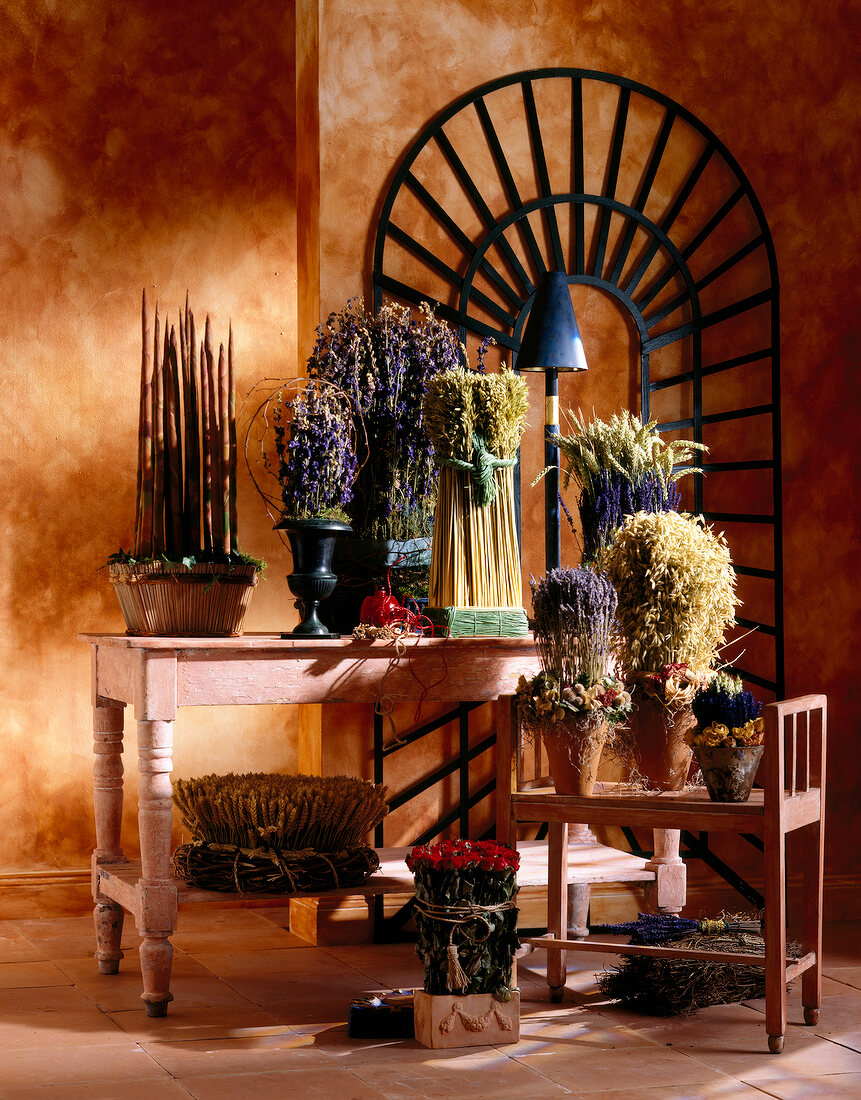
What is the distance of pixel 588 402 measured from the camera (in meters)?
4.50

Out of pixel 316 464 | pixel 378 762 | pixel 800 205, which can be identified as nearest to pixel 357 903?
pixel 378 762

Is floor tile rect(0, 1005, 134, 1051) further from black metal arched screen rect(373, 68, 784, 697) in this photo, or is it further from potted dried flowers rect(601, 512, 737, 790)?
black metal arched screen rect(373, 68, 784, 697)

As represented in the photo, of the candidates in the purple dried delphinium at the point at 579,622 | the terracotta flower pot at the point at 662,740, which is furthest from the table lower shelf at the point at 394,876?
the purple dried delphinium at the point at 579,622

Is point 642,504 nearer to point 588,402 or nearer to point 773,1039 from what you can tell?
point 588,402

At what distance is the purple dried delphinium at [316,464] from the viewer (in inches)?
145

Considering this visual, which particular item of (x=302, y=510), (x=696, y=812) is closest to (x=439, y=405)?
Result: (x=302, y=510)

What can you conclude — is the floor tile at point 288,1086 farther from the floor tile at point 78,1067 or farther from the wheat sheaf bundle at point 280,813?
the wheat sheaf bundle at point 280,813

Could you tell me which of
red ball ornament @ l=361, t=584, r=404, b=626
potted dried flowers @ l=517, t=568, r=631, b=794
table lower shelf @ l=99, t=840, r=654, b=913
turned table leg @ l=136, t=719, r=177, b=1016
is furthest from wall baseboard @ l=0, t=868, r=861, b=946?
potted dried flowers @ l=517, t=568, r=631, b=794

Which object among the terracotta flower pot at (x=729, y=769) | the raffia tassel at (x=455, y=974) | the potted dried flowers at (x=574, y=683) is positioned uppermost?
the potted dried flowers at (x=574, y=683)

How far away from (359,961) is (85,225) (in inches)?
103

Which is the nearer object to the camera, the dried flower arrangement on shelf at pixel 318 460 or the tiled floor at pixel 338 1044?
the tiled floor at pixel 338 1044

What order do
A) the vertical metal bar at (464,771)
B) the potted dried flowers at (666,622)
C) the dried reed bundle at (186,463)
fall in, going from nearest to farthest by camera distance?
the potted dried flowers at (666,622) < the dried reed bundle at (186,463) < the vertical metal bar at (464,771)

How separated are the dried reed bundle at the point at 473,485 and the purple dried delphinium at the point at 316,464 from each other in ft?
0.84

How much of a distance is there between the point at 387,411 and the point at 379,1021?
1.69 m
